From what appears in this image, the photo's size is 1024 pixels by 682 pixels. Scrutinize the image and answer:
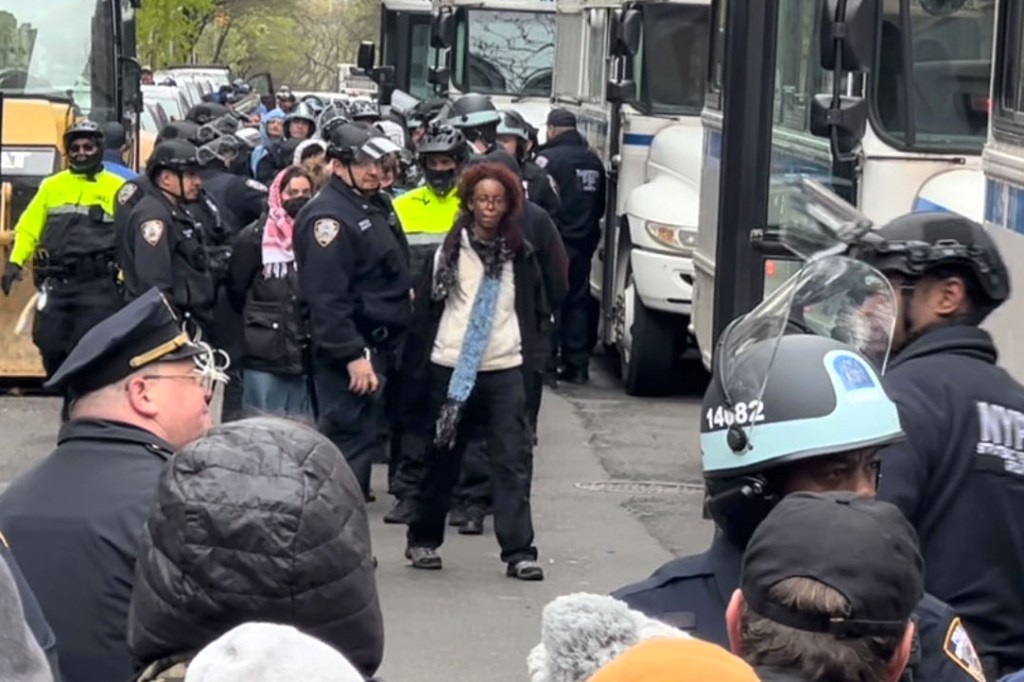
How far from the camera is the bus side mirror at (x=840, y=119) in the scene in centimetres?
805

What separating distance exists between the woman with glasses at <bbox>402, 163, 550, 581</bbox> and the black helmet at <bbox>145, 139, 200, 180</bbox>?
1.65m

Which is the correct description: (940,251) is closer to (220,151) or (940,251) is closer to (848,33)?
(848,33)

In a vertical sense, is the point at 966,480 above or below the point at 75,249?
above

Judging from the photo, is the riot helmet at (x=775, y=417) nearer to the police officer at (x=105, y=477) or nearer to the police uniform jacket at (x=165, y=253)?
the police officer at (x=105, y=477)

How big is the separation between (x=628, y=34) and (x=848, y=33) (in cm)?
751

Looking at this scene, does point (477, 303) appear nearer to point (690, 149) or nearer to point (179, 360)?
point (179, 360)

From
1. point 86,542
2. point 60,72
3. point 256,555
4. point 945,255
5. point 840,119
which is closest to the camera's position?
point 256,555

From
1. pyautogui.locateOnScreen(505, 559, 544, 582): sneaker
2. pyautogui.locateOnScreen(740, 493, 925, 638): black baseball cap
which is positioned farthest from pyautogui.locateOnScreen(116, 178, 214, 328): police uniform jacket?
pyautogui.locateOnScreen(740, 493, 925, 638): black baseball cap

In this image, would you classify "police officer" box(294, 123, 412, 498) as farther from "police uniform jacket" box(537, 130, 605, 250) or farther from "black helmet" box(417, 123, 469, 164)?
"police uniform jacket" box(537, 130, 605, 250)

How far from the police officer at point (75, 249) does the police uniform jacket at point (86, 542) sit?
7980 mm

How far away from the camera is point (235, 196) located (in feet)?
44.0

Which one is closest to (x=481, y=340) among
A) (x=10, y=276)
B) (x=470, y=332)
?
(x=470, y=332)

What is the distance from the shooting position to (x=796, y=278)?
4.47 metres

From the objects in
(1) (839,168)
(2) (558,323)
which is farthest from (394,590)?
(2) (558,323)
